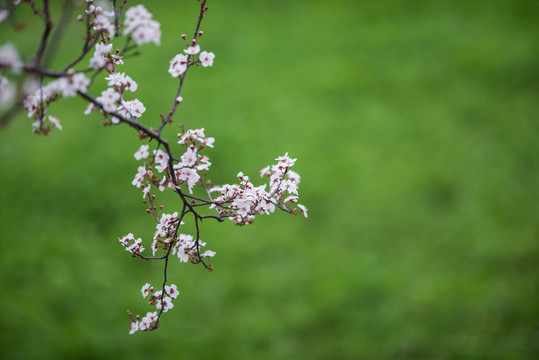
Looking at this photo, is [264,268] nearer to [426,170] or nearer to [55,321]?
[55,321]

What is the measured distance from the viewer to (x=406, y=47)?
6008mm

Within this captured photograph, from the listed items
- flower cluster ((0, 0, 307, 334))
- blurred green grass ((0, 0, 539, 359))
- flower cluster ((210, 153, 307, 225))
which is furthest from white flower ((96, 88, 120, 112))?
blurred green grass ((0, 0, 539, 359))

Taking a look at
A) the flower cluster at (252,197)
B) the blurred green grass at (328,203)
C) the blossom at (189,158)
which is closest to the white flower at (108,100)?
the blossom at (189,158)

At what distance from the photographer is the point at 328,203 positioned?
4.38 m

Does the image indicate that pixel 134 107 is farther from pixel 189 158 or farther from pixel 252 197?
pixel 252 197

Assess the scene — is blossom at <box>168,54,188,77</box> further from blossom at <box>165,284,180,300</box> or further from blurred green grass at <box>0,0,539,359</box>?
blurred green grass at <box>0,0,539,359</box>

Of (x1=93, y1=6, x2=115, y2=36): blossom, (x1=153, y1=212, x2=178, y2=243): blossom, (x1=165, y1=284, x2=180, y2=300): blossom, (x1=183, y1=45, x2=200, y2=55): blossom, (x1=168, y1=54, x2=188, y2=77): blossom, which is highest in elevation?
(x1=93, y1=6, x2=115, y2=36): blossom

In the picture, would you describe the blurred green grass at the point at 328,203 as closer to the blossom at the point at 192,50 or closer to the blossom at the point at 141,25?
the blossom at the point at 192,50

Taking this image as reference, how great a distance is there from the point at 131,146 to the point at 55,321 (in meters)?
2.23

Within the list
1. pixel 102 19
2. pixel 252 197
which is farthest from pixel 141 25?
pixel 252 197

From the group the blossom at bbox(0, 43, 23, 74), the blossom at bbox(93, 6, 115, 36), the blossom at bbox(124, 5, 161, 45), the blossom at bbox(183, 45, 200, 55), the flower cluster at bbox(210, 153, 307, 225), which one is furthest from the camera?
the flower cluster at bbox(210, 153, 307, 225)

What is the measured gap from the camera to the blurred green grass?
3312 millimetres

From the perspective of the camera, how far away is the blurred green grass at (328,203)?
331 cm

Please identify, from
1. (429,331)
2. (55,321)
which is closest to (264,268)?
(429,331)
